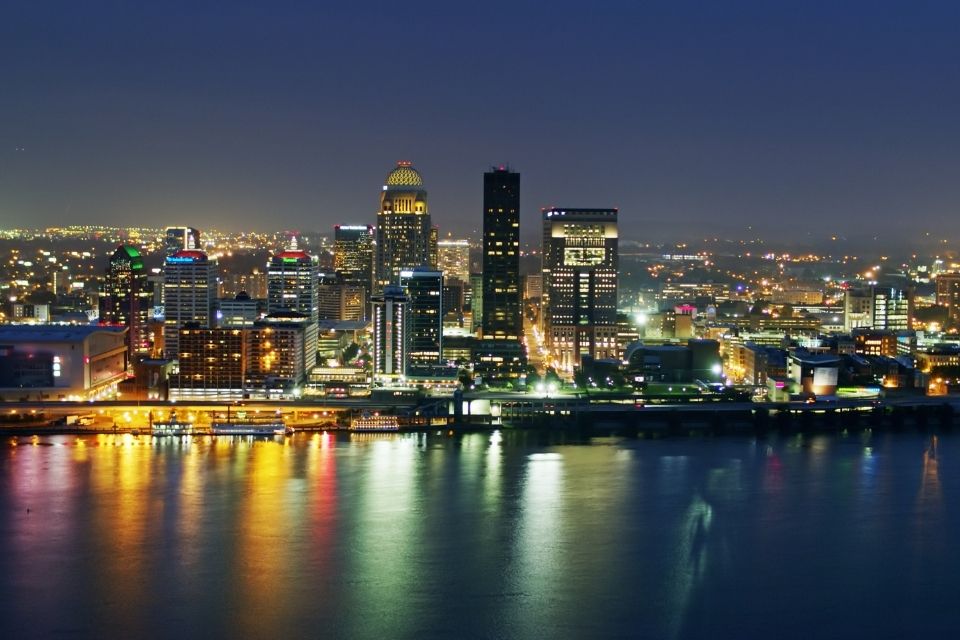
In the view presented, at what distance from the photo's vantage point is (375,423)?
13.8 metres

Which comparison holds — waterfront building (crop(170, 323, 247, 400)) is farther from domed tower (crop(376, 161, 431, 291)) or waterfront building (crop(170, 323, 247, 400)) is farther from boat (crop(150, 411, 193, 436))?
domed tower (crop(376, 161, 431, 291))

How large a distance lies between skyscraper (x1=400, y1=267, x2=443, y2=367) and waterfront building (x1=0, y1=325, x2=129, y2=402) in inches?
163

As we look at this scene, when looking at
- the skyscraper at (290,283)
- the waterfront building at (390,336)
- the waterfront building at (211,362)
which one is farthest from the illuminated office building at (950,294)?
the waterfront building at (211,362)

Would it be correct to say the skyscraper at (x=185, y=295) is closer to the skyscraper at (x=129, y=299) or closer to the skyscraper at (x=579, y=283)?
the skyscraper at (x=129, y=299)

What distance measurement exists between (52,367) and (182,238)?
10.9 meters

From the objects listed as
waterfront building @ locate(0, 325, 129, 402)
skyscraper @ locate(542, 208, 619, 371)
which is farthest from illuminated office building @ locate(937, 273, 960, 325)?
waterfront building @ locate(0, 325, 129, 402)

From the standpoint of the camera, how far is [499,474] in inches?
439

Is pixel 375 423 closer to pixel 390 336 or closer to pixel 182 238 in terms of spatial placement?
pixel 390 336

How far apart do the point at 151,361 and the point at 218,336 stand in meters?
1.09

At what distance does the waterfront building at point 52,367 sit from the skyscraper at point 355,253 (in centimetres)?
1093

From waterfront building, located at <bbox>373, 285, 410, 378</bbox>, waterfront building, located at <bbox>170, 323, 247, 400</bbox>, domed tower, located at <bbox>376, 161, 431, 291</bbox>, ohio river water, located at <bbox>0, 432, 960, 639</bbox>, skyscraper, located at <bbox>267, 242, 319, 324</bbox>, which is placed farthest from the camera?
domed tower, located at <bbox>376, 161, 431, 291</bbox>

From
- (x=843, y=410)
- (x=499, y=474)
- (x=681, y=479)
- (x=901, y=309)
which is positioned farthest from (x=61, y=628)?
(x=901, y=309)

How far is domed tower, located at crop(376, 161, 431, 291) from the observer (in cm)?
2647

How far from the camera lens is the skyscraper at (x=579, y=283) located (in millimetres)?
20078
